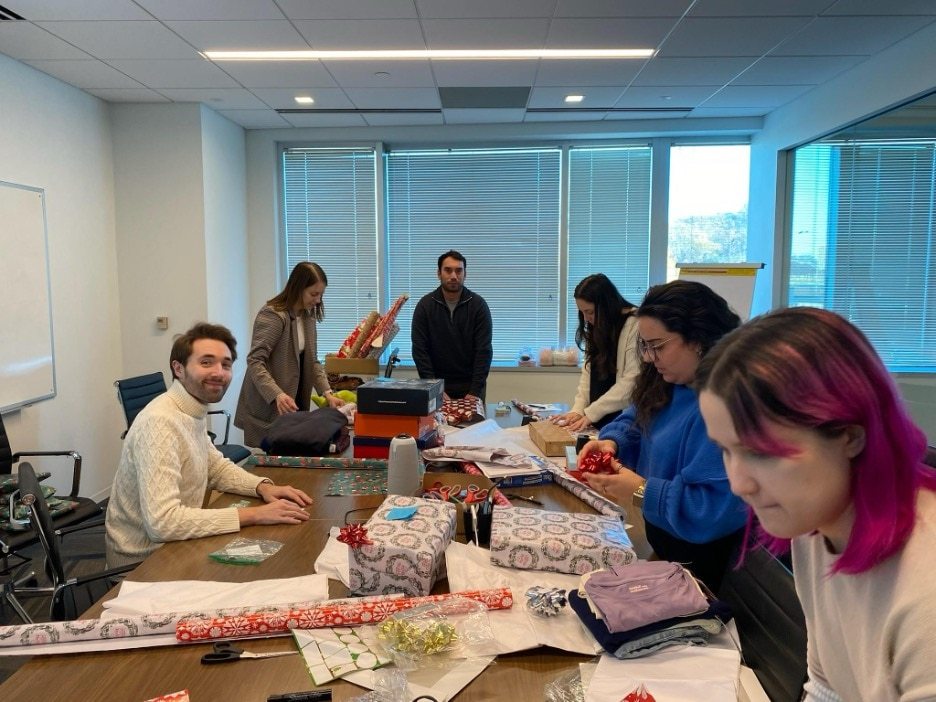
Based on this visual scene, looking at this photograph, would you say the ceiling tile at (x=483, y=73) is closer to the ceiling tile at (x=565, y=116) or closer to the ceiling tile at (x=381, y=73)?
the ceiling tile at (x=381, y=73)

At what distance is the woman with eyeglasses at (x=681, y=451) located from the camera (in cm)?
146

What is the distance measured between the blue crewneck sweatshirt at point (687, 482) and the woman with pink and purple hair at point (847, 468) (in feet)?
2.16

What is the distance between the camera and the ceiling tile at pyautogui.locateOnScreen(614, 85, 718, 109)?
15.2 feet

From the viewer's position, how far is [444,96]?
15.7 ft

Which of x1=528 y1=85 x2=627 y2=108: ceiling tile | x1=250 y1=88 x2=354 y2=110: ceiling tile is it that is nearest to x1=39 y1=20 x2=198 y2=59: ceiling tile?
x1=250 y1=88 x2=354 y2=110: ceiling tile

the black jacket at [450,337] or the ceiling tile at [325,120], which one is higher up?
the ceiling tile at [325,120]

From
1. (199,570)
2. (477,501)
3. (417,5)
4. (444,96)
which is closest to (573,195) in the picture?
(444,96)

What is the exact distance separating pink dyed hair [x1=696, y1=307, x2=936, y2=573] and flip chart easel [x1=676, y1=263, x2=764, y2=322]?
4111 millimetres

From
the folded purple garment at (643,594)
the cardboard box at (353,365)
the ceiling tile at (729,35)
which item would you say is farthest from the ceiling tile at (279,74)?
the folded purple garment at (643,594)

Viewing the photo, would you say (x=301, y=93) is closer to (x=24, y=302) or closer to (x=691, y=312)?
(x=24, y=302)

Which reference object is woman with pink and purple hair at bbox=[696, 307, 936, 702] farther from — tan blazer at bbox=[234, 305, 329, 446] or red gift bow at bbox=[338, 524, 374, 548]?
tan blazer at bbox=[234, 305, 329, 446]

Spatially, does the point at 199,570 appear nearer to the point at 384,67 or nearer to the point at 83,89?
the point at 384,67

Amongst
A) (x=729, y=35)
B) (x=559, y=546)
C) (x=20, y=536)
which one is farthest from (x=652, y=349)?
(x=20, y=536)

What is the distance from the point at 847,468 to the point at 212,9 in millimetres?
3459
